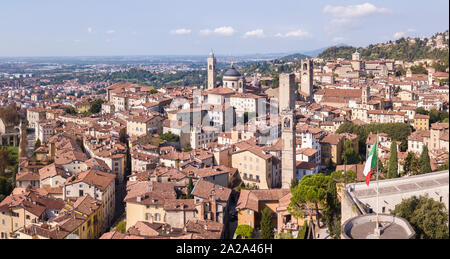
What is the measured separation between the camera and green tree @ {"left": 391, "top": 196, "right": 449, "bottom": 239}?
7.44 m

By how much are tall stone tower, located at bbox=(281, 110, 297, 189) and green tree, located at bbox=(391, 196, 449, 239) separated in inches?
242

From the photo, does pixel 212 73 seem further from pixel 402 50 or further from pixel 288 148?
pixel 402 50

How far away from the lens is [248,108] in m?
23.6

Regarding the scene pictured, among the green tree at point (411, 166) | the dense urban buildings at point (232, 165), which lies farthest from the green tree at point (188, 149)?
the green tree at point (411, 166)

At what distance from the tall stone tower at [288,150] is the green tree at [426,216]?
6.14m

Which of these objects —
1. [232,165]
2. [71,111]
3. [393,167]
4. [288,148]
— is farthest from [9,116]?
[393,167]

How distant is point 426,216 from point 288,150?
6.73 metres

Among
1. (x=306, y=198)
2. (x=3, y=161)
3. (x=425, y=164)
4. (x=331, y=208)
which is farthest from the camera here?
(x=3, y=161)

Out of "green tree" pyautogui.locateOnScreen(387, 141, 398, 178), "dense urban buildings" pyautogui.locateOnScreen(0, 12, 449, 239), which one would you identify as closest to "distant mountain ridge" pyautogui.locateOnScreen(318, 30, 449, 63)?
"dense urban buildings" pyautogui.locateOnScreen(0, 12, 449, 239)

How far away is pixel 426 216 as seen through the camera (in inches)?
297

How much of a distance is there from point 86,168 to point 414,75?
26.7 metres

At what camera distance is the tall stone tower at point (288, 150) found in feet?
45.9

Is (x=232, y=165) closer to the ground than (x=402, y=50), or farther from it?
closer to the ground

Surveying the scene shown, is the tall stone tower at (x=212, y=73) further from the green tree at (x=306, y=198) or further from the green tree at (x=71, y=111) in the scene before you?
the green tree at (x=306, y=198)
